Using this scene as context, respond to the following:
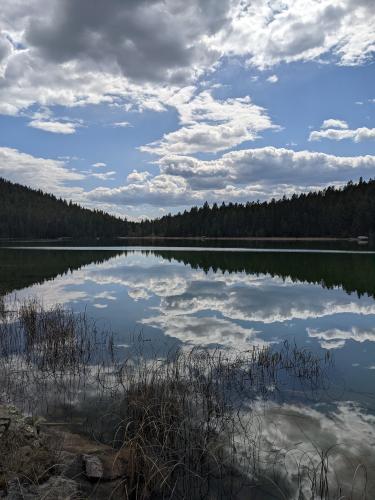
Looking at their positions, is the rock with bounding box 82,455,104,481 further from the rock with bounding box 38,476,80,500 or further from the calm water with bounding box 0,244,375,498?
the calm water with bounding box 0,244,375,498

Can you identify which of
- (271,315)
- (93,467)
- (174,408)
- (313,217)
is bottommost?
(271,315)

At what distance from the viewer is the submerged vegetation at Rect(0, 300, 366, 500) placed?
7.22 metres

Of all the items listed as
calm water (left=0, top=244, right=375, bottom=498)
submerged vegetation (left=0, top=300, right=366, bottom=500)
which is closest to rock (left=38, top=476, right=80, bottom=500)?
submerged vegetation (left=0, top=300, right=366, bottom=500)

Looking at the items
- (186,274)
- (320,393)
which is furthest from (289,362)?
(186,274)

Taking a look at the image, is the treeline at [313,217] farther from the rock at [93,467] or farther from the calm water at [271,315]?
the rock at [93,467]

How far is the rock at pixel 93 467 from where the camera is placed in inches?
280

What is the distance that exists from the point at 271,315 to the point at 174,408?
51.0 ft

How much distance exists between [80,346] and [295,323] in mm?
11959

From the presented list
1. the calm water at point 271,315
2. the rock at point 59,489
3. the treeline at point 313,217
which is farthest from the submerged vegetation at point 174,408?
the treeline at point 313,217

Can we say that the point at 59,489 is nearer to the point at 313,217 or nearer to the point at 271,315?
the point at 271,315

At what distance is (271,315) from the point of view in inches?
943

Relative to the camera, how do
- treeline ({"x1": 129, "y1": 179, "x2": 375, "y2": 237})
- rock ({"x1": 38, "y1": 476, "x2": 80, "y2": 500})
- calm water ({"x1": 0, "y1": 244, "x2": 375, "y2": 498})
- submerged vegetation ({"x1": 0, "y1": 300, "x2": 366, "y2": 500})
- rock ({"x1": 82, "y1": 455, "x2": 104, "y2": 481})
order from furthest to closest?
treeline ({"x1": 129, "y1": 179, "x2": 375, "y2": 237})
calm water ({"x1": 0, "y1": 244, "x2": 375, "y2": 498})
submerged vegetation ({"x1": 0, "y1": 300, "x2": 366, "y2": 500})
rock ({"x1": 82, "y1": 455, "x2": 104, "y2": 481})
rock ({"x1": 38, "y1": 476, "x2": 80, "y2": 500})

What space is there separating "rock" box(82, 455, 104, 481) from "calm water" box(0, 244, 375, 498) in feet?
13.1

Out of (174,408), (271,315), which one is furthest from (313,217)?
(174,408)
